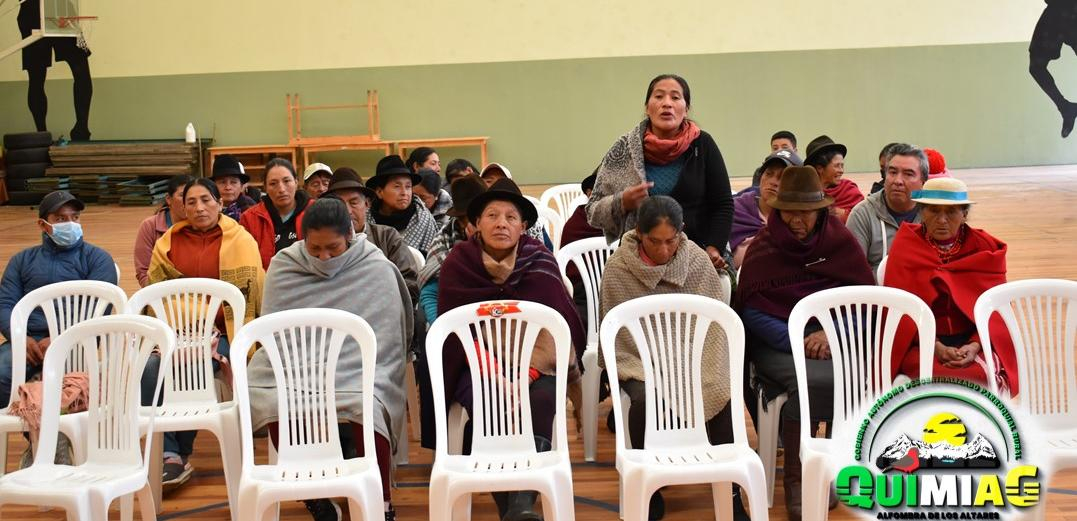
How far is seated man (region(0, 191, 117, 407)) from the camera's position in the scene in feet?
13.9

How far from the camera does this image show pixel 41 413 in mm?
3262

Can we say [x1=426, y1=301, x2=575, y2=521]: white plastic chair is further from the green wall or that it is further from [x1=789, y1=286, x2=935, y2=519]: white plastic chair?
the green wall

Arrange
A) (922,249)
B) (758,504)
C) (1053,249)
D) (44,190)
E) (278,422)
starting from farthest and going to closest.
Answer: (44,190) < (1053,249) < (922,249) < (278,422) < (758,504)

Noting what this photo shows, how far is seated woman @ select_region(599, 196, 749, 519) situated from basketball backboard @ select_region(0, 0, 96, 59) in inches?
445

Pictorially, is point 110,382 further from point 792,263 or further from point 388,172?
point 792,263

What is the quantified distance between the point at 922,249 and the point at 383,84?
1076cm

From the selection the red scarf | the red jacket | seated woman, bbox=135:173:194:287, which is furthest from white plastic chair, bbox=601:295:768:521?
seated woman, bbox=135:173:194:287

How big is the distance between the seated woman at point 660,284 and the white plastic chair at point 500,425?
0.40 metres

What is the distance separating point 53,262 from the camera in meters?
4.30

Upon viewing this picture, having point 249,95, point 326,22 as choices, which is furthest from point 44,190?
point 326,22

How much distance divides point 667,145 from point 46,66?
41.1 ft

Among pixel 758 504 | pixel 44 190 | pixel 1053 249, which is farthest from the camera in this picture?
pixel 44 190

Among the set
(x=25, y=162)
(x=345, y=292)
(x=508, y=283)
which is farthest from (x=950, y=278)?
(x=25, y=162)

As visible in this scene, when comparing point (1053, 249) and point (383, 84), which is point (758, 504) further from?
point (383, 84)
